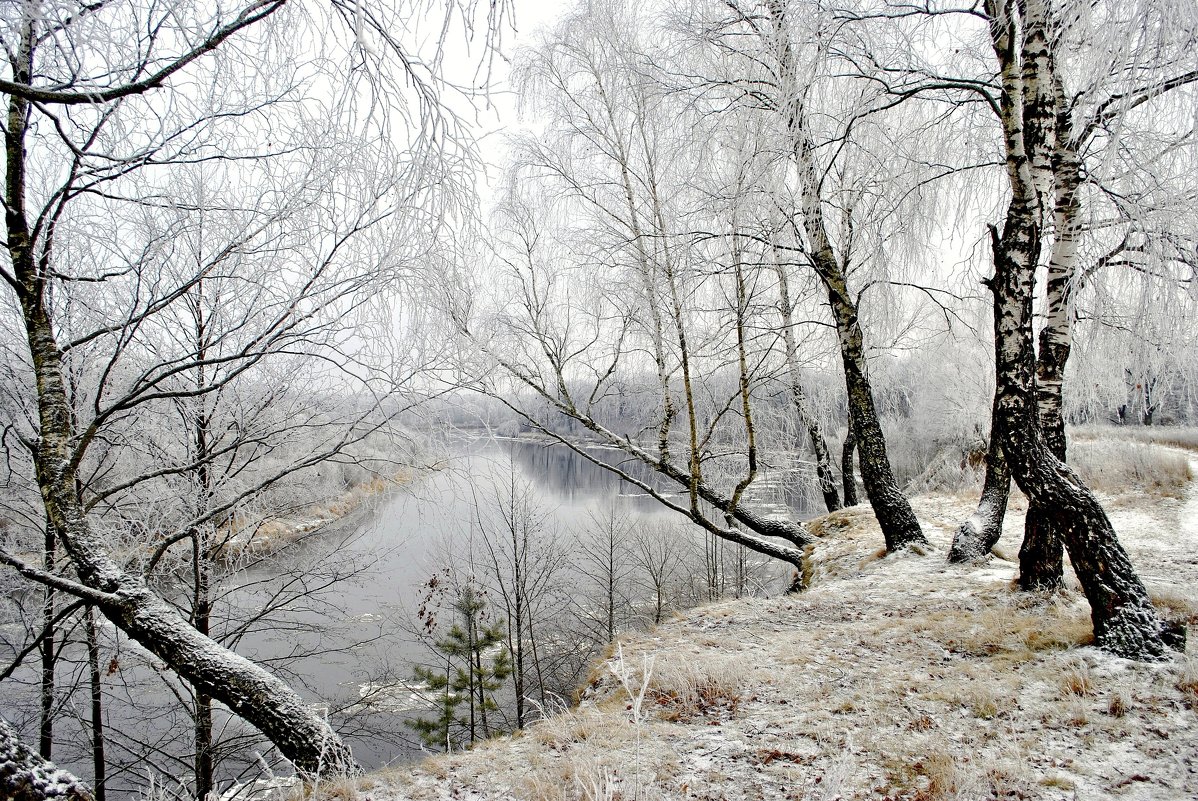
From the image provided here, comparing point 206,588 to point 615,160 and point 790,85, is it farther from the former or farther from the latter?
point 790,85

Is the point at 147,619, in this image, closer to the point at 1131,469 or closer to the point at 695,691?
the point at 695,691

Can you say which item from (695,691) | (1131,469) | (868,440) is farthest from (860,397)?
(1131,469)

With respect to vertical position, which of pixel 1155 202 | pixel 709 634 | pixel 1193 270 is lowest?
pixel 709 634

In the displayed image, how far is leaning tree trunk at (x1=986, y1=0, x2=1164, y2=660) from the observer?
10.2 ft

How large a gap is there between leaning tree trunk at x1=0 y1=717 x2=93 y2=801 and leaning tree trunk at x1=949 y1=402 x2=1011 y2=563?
20.1ft

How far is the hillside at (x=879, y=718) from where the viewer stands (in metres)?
2.05

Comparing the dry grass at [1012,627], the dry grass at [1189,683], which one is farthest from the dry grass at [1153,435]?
the dry grass at [1189,683]

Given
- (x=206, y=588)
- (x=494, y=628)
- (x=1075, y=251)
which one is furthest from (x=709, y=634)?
(x=494, y=628)

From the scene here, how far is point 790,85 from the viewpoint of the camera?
4059 millimetres

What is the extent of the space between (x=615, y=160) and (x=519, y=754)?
5.83 metres

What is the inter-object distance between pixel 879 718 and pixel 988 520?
3671 mm

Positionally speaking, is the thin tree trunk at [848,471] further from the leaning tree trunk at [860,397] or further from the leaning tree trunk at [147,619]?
the leaning tree trunk at [147,619]

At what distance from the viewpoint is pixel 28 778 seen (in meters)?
1.81

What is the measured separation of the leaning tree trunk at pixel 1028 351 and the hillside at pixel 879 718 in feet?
1.30
